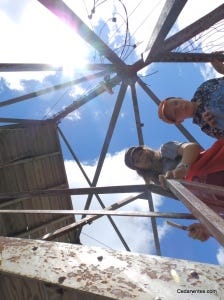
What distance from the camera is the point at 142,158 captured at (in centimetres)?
385

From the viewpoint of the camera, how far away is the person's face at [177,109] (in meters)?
3.58

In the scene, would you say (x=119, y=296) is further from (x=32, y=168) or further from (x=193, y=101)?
(x=32, y=168)

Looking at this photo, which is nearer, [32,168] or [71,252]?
[71,252]

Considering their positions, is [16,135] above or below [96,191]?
above

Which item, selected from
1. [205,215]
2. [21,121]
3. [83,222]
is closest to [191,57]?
[83,222]

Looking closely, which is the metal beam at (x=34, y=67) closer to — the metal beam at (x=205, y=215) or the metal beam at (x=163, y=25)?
the metal beam at (x=163, y=25)

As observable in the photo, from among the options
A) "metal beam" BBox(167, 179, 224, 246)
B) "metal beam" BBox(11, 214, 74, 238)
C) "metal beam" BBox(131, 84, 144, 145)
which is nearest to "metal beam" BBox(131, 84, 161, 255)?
"metal beam" BBox(131, 84, 144, 145)

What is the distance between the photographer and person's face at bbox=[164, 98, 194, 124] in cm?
358

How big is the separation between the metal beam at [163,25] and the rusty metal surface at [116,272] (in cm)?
283

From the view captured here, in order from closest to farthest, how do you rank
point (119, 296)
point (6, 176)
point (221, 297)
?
point (221, 297) → point (119, 296) → point (6, 176)

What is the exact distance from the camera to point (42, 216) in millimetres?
9805

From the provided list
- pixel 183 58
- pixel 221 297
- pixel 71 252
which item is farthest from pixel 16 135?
pixel 221 297

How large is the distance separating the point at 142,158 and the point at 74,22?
1.84 m

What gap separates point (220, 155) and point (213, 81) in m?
0.86
